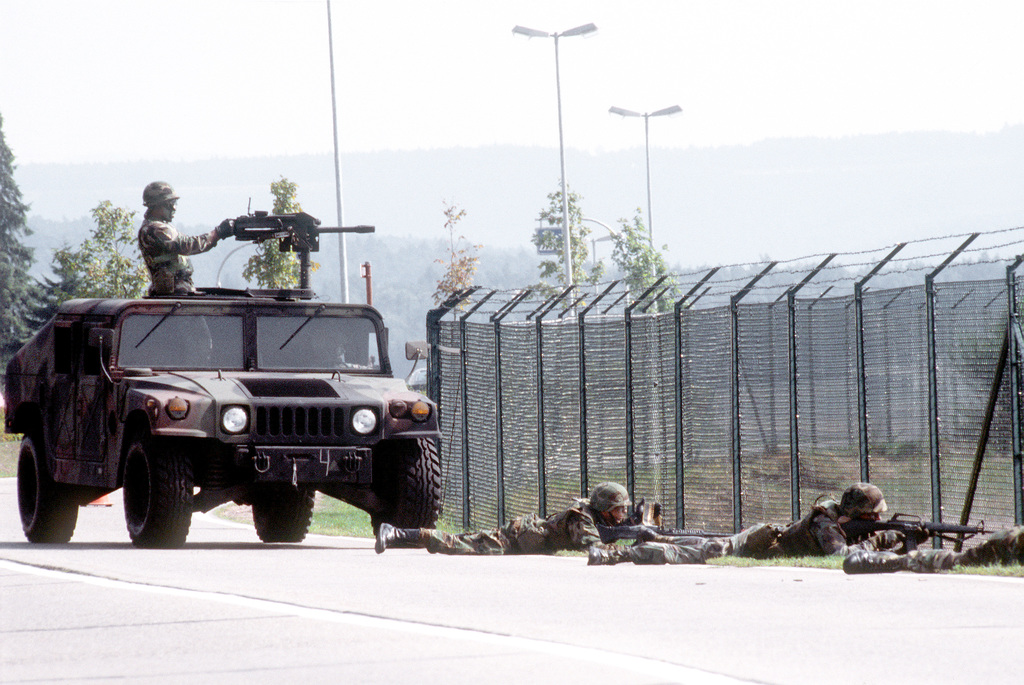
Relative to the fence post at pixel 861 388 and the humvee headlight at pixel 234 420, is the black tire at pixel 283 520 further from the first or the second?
the fence post at pixel 861 388

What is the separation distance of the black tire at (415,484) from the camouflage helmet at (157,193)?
327cm

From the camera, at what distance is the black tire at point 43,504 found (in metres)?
15.4

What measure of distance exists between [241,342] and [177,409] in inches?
61.1

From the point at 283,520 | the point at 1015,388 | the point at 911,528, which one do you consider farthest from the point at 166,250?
the point at 1015,388

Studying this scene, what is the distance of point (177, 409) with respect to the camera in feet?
41.9

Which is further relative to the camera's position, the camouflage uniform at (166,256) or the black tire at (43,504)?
the black tire at (43,504)

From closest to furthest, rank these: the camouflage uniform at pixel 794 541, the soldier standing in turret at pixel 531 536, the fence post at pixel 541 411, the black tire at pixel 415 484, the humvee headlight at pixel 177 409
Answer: the camouflage uniform at pixel 794 541
the soldier standing in turret at pixel 531 536
the humvee headlight at pixel 177 409
the black tire at pixel 415 484
the fence post at pixel 541 411

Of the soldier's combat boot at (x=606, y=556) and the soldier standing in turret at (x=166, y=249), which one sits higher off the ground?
the soldier standing in turret at (x=166, y=249)

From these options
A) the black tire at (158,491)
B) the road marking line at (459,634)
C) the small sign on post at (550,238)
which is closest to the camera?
the road marking line at (459,634)

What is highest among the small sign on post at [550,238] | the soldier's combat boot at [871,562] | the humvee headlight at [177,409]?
the small sign on post at [550,238]

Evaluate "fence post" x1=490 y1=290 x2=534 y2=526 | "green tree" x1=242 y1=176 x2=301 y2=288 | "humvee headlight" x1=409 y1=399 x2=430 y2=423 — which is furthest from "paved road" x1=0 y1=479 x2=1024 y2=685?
"green tree" x1=242 y1=176 x2=301 y2=288

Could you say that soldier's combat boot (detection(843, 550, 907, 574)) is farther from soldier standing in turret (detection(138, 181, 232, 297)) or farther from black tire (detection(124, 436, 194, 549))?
soldier standing in turret (detection(138, 181, 232, 297))

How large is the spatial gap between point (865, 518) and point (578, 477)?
576 cm

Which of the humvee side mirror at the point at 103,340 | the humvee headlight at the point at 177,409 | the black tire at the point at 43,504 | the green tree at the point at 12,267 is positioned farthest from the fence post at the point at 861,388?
the green tree at the point at 12,267
